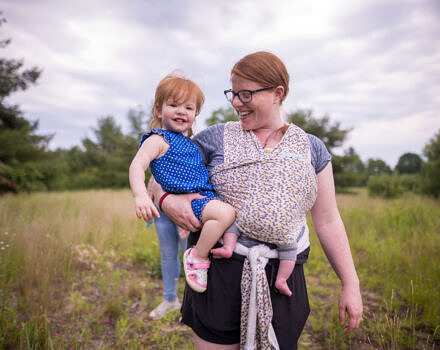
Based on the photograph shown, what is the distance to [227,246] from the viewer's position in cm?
125

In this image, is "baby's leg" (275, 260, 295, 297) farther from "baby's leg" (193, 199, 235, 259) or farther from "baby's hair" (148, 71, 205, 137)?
"baby's hair" (148, 71, 205, 137)

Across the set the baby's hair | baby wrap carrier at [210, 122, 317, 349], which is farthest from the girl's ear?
baby wrap carrier at [210, 122, 317, 349]

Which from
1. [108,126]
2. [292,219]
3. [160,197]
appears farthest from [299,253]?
[108,126]

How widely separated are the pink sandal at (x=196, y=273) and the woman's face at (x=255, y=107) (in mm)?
736

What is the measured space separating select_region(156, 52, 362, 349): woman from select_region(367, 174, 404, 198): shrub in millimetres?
14222

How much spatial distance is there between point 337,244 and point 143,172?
1.07 meters

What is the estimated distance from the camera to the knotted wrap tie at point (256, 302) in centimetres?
120

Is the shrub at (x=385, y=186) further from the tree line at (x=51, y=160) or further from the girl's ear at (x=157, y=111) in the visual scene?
the girl's ear at (x=157, y=111)

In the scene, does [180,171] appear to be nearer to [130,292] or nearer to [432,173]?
[130,292]

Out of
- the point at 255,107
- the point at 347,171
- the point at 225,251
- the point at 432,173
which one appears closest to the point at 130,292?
the point at 225,251

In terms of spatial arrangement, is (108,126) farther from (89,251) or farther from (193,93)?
(193,93)

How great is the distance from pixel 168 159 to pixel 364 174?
2458cm

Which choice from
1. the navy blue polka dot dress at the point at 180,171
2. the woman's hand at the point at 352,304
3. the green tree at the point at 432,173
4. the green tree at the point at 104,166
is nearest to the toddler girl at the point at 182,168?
the navy blue polka dot dress at the point at 180,171

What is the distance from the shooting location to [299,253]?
1.29m
